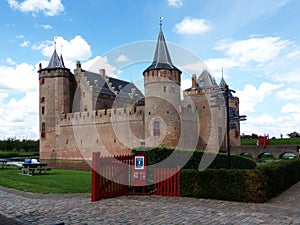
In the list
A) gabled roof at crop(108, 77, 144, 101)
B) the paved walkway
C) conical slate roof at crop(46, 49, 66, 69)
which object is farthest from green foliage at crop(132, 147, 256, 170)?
conical slate roof at crop(46, 49, 66, 69)

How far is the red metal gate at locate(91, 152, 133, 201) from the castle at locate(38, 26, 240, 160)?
17748mm

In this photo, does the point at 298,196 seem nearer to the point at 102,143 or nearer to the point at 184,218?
the point at 184,218

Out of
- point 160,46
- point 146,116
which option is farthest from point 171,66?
point 146,116

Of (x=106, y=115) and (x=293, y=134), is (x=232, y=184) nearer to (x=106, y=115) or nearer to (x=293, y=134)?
(x=106, y=115)

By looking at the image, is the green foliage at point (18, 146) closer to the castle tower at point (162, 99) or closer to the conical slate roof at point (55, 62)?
the conical slate roof at point (55, 62)

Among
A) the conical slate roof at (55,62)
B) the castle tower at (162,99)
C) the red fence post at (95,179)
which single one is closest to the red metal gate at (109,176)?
the red fence post at (95,179)

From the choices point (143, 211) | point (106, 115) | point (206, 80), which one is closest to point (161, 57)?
point (106, 115)

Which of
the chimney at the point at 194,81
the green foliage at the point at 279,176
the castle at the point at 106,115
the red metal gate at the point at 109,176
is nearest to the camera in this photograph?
the red metal gate at the point at 109,176

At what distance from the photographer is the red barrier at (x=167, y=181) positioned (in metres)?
10.6

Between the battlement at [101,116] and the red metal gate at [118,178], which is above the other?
the battlement at [101,116]

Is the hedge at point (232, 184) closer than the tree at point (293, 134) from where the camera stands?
Yes

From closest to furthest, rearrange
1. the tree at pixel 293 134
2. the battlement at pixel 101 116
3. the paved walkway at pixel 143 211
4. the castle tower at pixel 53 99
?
the paved walkway at pixel 143 211 < the battlement at pixel 101 116 < the castle tower at pixel 53 99 < the tree at pixel 293 134

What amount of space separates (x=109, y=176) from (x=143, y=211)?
274 centimetres

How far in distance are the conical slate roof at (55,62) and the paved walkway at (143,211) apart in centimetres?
2948
